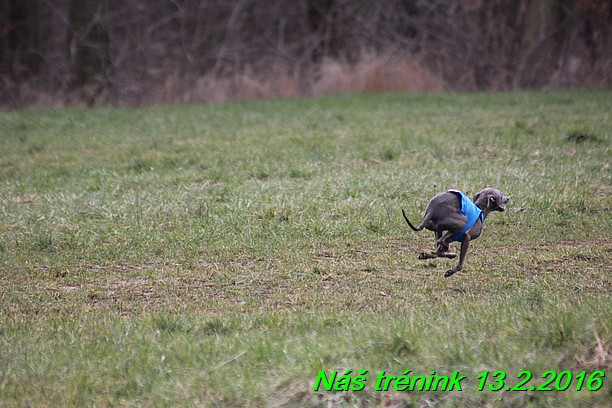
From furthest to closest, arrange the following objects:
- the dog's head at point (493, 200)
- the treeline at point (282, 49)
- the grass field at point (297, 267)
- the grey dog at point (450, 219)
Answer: the treeline at point (282, 49) → the dog's head at point (493, 200) → the grey dog at point (450, 219) → the grass field at point (297, 267)

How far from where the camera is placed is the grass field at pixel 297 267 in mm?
4605

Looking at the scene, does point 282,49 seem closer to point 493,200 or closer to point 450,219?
point 493,200

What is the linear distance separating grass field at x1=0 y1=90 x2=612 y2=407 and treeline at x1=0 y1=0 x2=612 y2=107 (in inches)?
230

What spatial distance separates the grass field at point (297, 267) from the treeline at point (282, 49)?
19.2 feet

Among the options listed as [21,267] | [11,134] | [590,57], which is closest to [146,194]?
[21,267]

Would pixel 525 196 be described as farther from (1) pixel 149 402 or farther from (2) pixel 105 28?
(2) pixel 105 28

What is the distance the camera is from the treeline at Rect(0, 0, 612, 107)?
1931 centimetres

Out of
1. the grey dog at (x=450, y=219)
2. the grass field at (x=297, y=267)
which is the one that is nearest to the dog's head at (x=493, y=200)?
the grey dog at (x=450, y=219)

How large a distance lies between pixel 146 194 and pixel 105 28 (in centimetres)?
1207

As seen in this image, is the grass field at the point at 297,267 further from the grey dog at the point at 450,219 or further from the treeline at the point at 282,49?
the treeline at the point at 282,49

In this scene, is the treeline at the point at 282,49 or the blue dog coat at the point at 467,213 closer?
the blue dog coat at the point at 467,213

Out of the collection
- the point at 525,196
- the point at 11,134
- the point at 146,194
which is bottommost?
the point at 11,134

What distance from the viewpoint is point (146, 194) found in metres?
9.32

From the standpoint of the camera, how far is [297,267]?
677 centimetres
